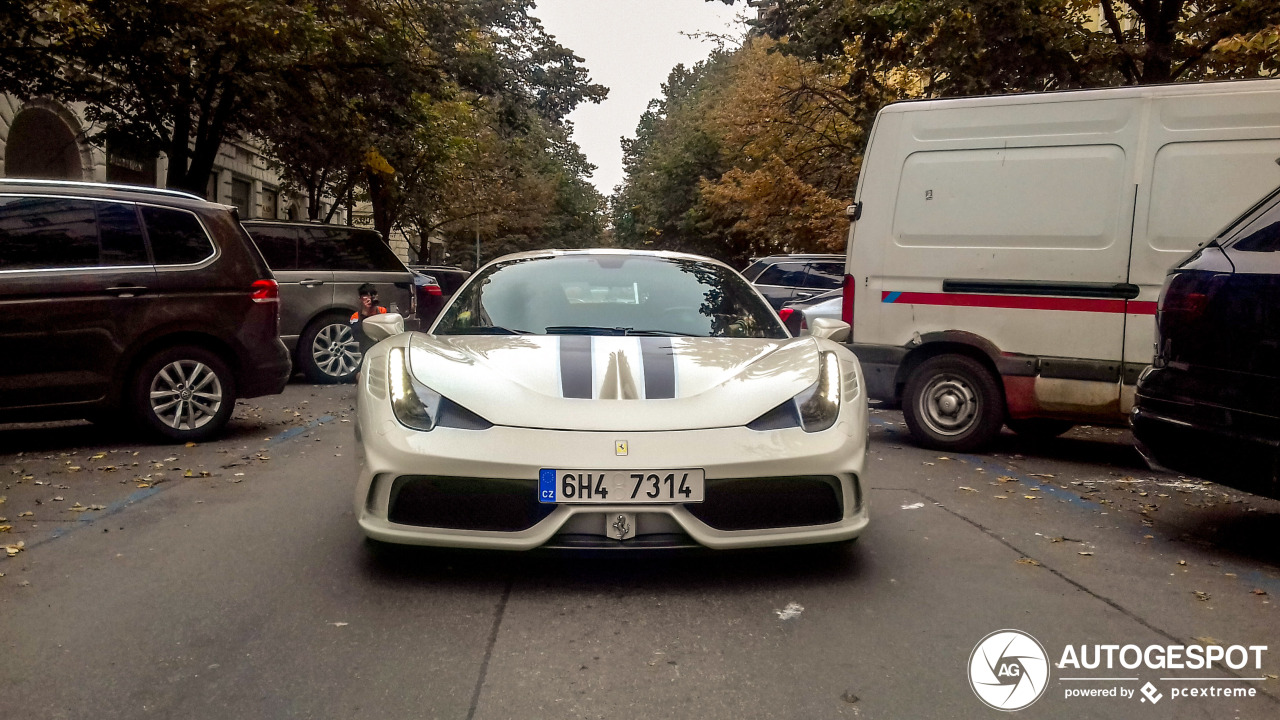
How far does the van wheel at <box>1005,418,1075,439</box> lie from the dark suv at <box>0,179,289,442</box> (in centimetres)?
597

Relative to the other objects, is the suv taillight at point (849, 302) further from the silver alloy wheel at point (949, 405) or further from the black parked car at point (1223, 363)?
the black parked car at point (1223, 363)

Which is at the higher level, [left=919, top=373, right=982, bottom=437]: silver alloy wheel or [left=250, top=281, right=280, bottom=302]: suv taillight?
[left=250, top=281, right=280, bottom=302]: suv taillight

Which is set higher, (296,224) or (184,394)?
(296,224)

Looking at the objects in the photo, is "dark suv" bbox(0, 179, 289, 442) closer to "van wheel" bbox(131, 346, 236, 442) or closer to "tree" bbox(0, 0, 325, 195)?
"van wheel" bbox(131, 346, 236, 442)

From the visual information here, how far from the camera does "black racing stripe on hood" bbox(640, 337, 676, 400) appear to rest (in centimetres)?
447

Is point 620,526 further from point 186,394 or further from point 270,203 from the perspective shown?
point 270,203

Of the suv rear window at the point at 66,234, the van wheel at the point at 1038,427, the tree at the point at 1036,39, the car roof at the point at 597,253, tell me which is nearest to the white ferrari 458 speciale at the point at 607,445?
the car roof at the point at 597,253

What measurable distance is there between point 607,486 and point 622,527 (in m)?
0.17

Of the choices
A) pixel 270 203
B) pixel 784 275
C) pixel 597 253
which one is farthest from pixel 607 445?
pixel 270 203

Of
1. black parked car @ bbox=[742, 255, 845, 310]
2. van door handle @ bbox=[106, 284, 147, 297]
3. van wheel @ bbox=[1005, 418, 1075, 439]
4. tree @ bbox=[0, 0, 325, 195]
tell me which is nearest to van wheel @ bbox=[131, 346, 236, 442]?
van door handle @ bbox=[106, 284, 147, 297]

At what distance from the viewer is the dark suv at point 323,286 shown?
42.8 ft

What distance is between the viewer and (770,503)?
4.36 metres

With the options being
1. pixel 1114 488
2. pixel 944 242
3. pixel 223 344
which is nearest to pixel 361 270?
pixel 223 344

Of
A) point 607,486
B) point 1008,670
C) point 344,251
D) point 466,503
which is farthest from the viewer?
point 344,251
